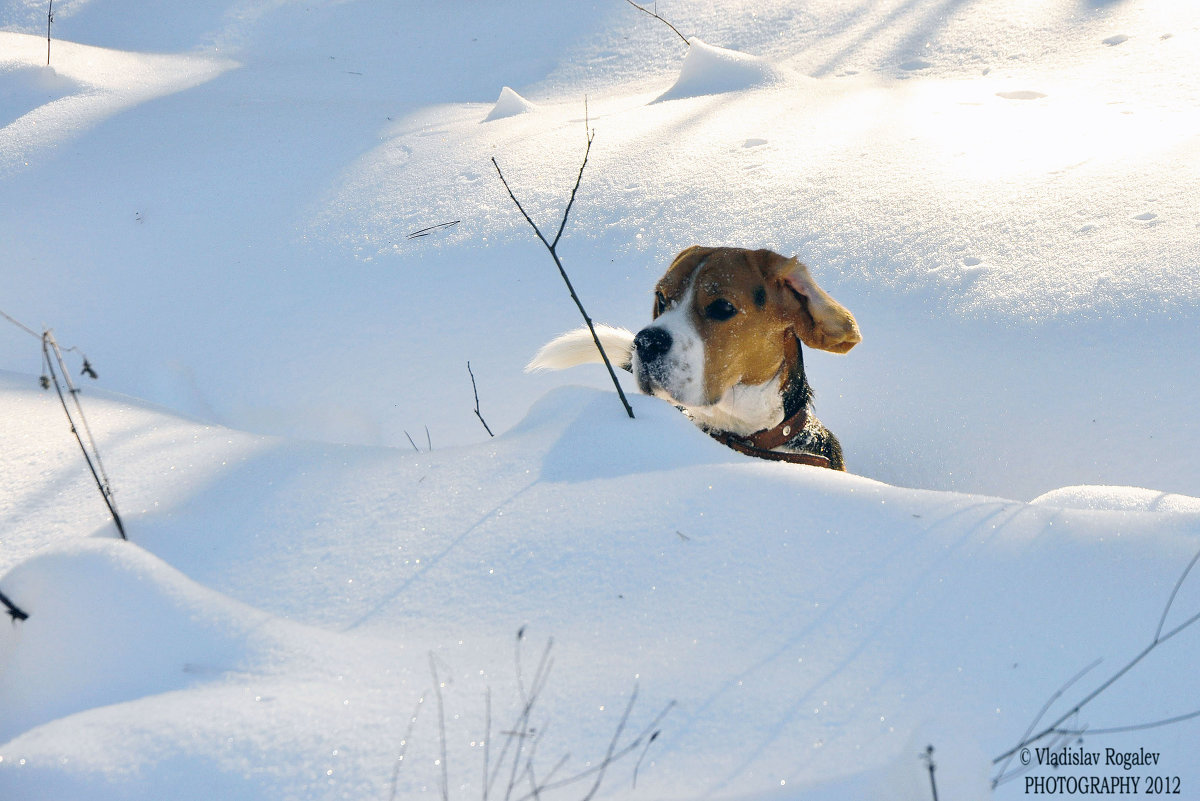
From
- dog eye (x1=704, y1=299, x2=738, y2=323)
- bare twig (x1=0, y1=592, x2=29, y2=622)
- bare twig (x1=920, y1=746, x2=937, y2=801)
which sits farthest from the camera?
dog eye (x1=704, y1=299, x2=738, y2=323)

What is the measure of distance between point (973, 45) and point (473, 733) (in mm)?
5283

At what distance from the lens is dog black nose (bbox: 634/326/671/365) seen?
281 centimetres

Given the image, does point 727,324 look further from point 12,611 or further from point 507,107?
point 507,107

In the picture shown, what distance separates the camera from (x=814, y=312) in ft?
9.82

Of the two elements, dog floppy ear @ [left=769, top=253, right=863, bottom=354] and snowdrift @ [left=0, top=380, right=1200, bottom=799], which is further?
dog floppy ear @ [left=769, top=253, right=863, bottom=354]

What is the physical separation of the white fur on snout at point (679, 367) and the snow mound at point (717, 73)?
8.53 ft

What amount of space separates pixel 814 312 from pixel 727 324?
0.31m

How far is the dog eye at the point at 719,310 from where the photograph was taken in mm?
2936

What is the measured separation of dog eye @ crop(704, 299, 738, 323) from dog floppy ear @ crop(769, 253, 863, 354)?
0.22m

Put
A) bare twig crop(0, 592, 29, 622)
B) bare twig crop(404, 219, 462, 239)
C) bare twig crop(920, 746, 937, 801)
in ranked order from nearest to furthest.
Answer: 1. bare twig crop(920, 746, 937, 801)
2. bare twig crop(0, 592, 29, 622)
3. bare twig crop(404, 219, 462, 239)

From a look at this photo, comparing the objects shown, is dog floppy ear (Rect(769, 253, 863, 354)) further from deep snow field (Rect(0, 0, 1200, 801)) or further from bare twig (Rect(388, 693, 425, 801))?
bare twig (Rect(388, 693, 425, 801))

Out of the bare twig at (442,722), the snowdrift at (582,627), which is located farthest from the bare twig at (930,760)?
the bare twig at (442,722)

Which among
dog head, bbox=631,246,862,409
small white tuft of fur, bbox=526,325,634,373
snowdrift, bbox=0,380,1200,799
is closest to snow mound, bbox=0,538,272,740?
snowdrift, bbox=0,380,1200,799

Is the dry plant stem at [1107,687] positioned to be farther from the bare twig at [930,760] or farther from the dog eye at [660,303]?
the dog eye at [660,303]
